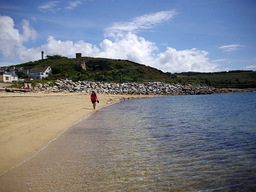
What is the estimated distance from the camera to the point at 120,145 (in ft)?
23.4

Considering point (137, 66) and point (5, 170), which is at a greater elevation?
point (137, 66)

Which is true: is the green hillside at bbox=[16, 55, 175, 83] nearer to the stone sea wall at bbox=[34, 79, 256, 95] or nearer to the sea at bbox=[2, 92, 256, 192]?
the stone sea wall at bbox=[34, 79, 256, 95]

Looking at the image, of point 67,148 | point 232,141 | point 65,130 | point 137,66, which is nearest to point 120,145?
point 67,148

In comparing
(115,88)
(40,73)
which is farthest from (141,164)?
(40,73)

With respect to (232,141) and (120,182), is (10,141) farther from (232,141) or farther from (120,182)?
(232,141)

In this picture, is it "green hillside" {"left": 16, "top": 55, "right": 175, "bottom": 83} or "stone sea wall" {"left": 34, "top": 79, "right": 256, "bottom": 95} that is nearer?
"stone sea wall" {"left": 34, "top": 79, "right": 256, "bottom": 95}

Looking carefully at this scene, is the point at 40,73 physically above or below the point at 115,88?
above

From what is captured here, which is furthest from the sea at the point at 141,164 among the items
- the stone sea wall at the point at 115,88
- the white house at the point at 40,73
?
the white house at the point at 40,73

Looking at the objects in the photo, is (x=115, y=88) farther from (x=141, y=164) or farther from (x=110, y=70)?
(x=141, y=164)

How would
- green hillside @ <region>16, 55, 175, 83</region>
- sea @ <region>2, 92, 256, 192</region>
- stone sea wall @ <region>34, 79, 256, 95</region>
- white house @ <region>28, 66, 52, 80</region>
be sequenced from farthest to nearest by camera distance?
1. white house @ <region>28, 66, 52, 80</region>
2. green hillside @ <region>16, 55, 175, 83</region>
3. stone sea wall @ <region>34, 79, 256, 95</region>
4. sea @ <region>2, 92, 256, 192</region>

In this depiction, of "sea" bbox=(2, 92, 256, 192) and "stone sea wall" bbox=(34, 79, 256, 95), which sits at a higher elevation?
"stone sea wall" bbox=(34, 79, 256, 95)

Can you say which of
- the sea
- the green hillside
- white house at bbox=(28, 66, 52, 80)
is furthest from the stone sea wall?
the sea

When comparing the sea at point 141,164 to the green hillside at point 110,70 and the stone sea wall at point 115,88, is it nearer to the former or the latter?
the stone sea wall at point 115,88

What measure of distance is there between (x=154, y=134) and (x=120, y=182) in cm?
487
